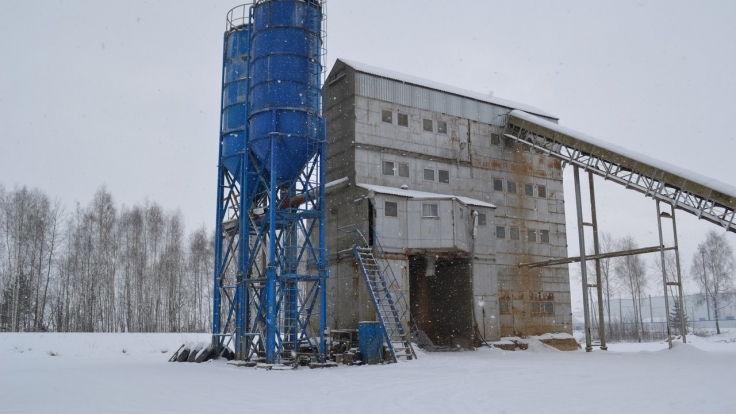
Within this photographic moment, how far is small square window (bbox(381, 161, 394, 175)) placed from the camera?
26328mm

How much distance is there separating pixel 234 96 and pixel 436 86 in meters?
10.1

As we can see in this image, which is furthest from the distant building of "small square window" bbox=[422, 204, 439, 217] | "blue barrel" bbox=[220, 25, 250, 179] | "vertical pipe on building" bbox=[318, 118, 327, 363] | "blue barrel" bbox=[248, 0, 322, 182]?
"blue barrel" bbox=[220, 25, 250, 179]

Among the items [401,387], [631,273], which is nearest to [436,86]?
[401,387]

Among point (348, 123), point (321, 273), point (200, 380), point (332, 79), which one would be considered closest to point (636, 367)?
point (321, 273)

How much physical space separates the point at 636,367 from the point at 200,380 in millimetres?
12536

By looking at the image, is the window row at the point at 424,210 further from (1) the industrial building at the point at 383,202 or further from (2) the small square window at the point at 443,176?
(2) the small square window at the point at 443,176

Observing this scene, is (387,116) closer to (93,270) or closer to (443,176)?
(443,176)

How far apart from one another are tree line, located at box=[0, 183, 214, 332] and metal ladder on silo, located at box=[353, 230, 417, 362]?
28.0 m

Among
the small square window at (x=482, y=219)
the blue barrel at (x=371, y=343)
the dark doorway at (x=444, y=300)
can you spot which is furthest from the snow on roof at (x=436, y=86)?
the blue barrel at (x=371, y=343)

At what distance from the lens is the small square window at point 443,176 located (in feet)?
91.6

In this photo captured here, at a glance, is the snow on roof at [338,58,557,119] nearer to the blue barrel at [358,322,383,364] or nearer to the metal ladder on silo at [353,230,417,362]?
the metal ladder on silo at [353,230,417,362]

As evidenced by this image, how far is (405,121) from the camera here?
2745 centimetres

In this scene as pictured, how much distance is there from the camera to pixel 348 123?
26.3 meters

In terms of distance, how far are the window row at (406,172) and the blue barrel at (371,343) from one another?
8.37 m
